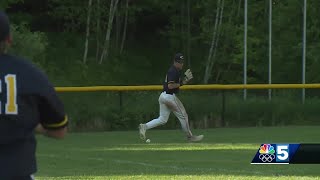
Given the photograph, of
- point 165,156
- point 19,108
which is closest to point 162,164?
point 165,156

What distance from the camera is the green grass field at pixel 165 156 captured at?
13.0m

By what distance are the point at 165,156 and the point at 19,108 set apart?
36.3 feet

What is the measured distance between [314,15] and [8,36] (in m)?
41.1

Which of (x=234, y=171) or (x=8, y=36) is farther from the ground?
(x=8, y=36)

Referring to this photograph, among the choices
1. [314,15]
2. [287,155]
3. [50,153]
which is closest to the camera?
[287,155]

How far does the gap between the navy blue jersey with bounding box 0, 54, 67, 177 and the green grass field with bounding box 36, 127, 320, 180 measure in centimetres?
735

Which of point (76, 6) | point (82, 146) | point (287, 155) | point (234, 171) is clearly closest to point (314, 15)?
point (76, 6)

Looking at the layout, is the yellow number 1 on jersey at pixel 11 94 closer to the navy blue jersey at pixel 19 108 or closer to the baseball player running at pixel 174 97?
the navy blue jersey at pixel 19 108

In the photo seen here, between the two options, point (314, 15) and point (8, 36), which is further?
point (314, 15)

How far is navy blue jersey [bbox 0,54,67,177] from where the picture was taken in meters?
5.07

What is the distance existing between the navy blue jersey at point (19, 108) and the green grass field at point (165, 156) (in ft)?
24.1

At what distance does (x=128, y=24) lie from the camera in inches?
2240

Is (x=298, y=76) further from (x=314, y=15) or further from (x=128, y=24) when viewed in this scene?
(x=128, y=24)

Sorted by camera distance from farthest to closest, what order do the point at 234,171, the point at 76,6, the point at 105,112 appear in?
the point at 76,6 → the point at 105,112 → the point at 234,171
